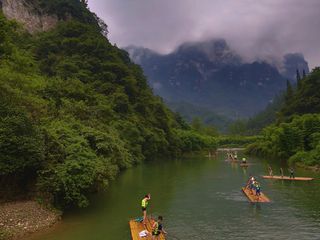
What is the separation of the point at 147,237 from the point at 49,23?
10666 centimetres

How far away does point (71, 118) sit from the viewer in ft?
130

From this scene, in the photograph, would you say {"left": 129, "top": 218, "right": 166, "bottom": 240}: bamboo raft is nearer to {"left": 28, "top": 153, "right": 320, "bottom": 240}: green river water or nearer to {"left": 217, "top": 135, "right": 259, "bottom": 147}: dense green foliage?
{"left": 28, "top": 153, "right": 320, "bottom": 240}: green river water

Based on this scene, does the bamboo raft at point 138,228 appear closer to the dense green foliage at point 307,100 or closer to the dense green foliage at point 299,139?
the dense green foliage at point 299,139

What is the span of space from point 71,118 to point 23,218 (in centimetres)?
1628

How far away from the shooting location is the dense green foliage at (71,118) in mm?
27328

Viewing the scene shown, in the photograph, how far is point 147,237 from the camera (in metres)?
22.3

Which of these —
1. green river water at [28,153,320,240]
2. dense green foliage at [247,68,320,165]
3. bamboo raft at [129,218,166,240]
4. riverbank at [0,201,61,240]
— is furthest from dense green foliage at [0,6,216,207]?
dense green foliage at [247,68,320,165]

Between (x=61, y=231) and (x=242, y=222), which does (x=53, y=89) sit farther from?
(x=242, y=222)

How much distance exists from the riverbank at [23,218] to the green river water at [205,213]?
0.80 metres

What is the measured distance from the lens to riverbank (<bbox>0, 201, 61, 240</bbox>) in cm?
2295

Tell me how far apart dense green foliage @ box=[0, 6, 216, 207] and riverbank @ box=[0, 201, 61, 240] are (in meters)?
1.64

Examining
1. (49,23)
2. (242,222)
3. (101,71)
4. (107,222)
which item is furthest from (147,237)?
(49,23)

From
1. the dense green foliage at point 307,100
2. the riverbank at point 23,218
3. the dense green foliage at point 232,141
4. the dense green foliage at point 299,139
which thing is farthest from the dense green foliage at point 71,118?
the dense green foliage at point 232,141

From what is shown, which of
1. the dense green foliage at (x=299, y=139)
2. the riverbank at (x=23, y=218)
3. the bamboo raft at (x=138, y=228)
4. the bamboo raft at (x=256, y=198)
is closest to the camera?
the bamboo raft at (x=138, y=228)
